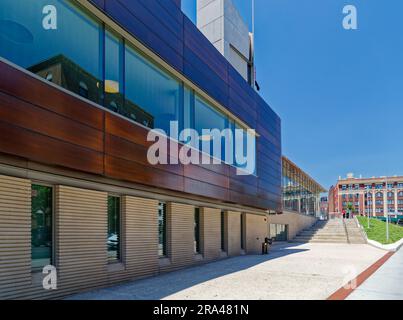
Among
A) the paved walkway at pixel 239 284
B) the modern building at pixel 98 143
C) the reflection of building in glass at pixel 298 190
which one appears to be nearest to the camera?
the modern building at pixel 98 143

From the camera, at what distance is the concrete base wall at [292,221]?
1302 inches

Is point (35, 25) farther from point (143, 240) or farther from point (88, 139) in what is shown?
point (143, 240)

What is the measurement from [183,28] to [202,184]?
6.43 metres

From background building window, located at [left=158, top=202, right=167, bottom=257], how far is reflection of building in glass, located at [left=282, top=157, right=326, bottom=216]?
23.4 metres

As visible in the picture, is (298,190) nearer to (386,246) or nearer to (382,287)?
(386,246)

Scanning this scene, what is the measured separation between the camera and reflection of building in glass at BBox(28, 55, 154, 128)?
836 centimetres

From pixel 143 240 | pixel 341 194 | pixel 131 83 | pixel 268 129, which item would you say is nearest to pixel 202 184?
pixel 143 240

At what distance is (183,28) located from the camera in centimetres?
1454

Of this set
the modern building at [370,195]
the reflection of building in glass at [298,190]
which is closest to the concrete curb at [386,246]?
the reflection of building in glass at [298,190]

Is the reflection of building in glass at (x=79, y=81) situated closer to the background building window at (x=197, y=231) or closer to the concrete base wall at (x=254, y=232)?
the background building window at (x=197, y=231)

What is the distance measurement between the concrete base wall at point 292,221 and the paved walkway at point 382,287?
18.3 m

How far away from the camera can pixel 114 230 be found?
1104 cm

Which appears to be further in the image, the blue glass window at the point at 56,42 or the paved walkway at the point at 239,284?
the paved walkway at the point at 239,284

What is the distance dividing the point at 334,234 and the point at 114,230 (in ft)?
98.4
